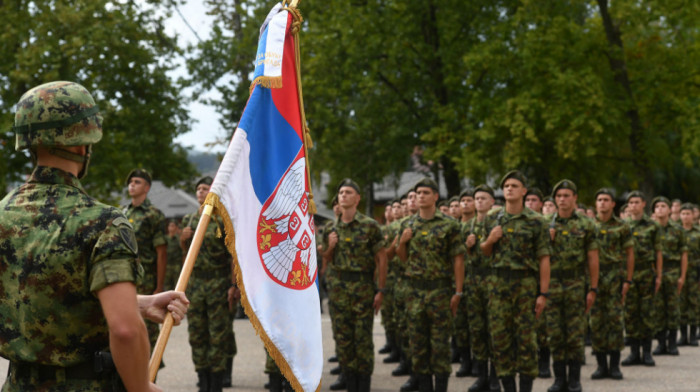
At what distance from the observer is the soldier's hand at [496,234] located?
8.47 metres

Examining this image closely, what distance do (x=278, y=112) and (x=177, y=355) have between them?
8408 millimetres

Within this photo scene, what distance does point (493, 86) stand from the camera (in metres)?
26.9

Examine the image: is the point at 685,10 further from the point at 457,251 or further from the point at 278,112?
the point at 278,112

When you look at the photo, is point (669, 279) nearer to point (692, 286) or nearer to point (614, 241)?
point (692, 286)

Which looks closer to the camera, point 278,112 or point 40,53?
point 278,112

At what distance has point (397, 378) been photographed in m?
10.4

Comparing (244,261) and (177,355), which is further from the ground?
(244,261)

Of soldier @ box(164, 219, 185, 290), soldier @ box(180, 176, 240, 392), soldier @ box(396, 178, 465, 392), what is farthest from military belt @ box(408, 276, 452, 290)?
soldier @ box(164, 219, 185, 290)

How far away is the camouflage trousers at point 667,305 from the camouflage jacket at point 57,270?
1130 centimetres

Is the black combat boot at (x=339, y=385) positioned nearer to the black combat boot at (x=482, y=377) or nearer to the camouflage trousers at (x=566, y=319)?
the black combat boot at (x=482, y=377)

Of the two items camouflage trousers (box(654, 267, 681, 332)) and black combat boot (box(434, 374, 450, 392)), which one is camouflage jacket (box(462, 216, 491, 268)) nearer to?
black combat boot (box(434, 374, 450, 392))

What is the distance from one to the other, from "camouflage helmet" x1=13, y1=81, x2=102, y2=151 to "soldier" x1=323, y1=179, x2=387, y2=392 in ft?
19.4

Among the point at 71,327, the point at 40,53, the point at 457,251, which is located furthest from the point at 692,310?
the point at 40,53

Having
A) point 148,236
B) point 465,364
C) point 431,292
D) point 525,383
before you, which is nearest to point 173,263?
point 465,364
